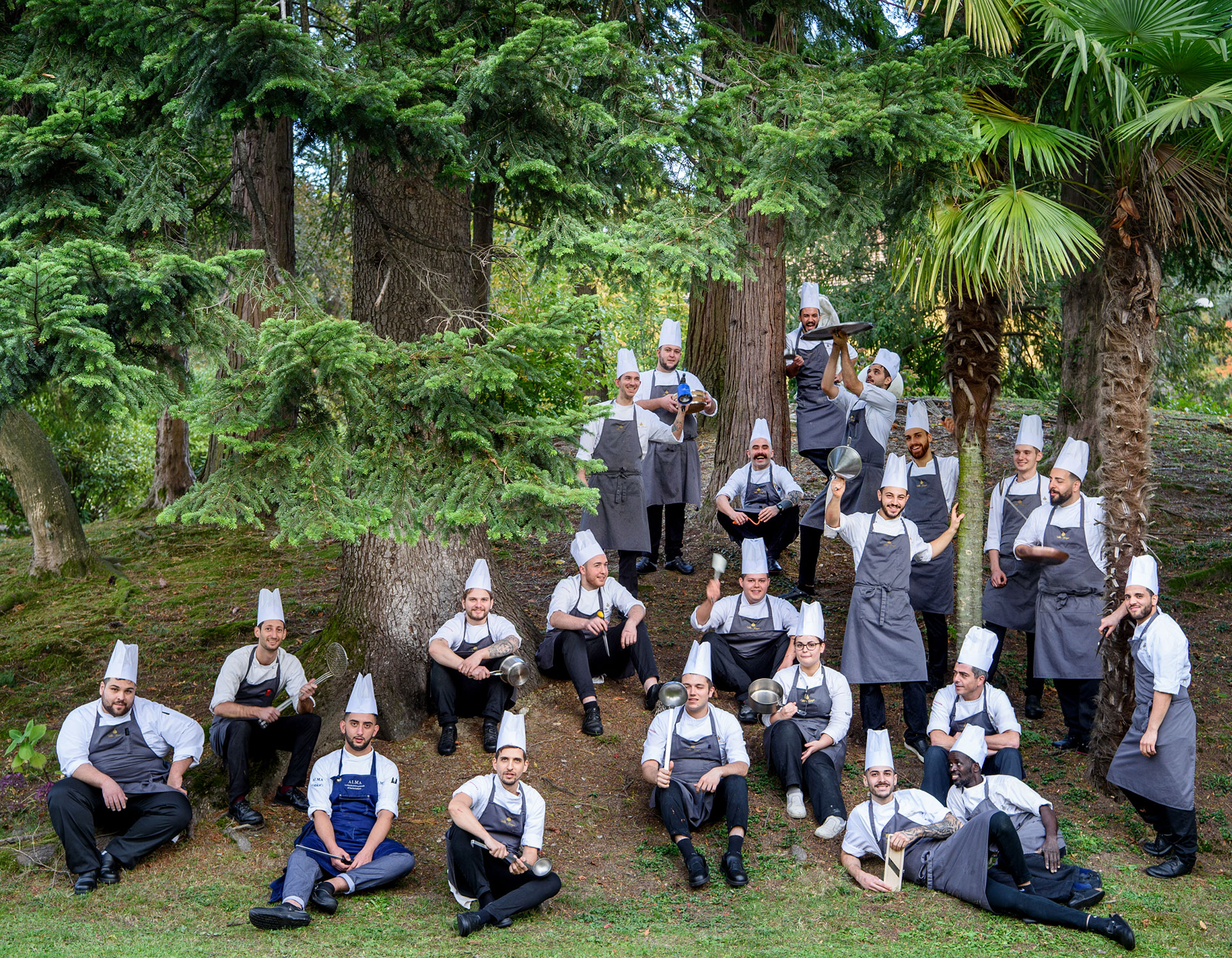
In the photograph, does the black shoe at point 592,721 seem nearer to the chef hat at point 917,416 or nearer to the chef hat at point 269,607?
the chef hat at point 269,607

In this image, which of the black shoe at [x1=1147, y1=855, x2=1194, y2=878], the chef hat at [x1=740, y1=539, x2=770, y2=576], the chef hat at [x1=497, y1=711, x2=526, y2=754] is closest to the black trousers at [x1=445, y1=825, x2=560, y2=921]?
the chef hat at [x1=497, y1=711, x2=526, y2=754]

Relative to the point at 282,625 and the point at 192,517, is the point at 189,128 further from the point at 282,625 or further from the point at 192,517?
the point at 282,625

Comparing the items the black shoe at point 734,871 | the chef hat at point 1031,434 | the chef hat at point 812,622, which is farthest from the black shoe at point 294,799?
the chef hat at point 1031,434

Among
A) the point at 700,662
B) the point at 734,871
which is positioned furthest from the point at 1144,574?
the point at 734,871

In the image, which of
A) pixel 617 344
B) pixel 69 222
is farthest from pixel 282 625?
pixel 617 344

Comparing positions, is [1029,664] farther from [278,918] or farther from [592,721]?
[278,918]

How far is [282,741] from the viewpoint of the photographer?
6.79 meters

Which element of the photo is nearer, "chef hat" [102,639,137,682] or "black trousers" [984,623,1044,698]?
"chef hat" [102,639,137,682]

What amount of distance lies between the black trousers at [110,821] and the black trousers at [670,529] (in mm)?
4634

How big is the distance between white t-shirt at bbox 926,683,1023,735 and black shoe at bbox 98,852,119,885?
15.3 ft

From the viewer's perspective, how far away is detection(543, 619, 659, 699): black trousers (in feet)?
24.5

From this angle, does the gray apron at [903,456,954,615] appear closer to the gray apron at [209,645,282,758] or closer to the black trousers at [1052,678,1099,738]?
the black trousers at [1052,678,1099,738]

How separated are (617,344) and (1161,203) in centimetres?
1344

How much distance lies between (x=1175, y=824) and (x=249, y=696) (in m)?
5.49
